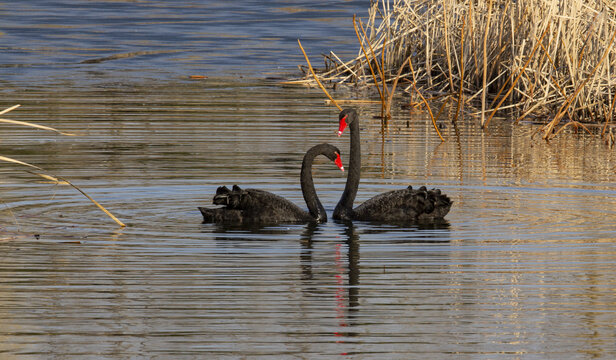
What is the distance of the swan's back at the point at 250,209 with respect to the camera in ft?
32.8

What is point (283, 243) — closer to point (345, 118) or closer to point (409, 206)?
point (409, 206)

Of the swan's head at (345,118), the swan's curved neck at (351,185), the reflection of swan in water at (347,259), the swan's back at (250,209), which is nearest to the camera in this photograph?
the reflection of swan in water at (347,259)

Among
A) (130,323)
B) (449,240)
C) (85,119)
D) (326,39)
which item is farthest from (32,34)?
(130,323)

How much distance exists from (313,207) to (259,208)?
0.53m

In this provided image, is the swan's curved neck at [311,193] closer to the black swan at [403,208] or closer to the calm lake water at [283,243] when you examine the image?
the black swan at [403,208]

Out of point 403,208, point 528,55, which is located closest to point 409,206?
point 403,208

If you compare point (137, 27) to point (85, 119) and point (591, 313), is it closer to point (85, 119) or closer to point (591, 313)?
point (85, 119)

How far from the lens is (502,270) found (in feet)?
26.1

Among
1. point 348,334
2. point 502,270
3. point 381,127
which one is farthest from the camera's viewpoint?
point 381,127

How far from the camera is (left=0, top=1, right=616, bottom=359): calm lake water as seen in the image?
242 inches

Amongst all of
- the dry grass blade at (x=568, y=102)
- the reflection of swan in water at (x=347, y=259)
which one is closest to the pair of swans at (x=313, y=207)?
the reflection of swan in water at (x=347, y=259)

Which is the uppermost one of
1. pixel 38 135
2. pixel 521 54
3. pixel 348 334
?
pixel 521 54

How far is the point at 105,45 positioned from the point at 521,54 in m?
14.6

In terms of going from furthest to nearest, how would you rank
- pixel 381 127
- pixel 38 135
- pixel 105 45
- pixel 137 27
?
pixel 137 27 < pixel 105 45 < pixel 381 127 < pixel 38 135
